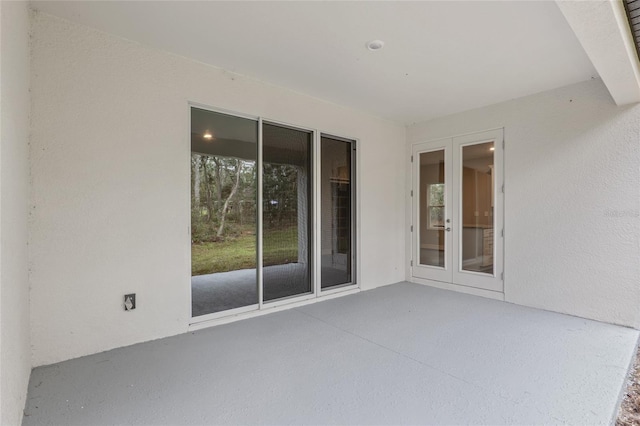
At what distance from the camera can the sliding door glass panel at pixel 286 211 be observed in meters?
3.75

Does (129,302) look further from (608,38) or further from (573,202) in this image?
(573,202)

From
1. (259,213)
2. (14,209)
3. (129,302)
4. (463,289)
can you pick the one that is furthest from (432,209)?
(14,209)

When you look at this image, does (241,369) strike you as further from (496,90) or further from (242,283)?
(496,90)

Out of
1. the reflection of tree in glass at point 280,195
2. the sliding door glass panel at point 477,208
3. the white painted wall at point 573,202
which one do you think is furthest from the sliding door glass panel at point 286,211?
the white painted wall at point 573,202

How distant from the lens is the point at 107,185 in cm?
269

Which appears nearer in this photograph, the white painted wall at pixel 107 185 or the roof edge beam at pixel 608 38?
the roof edge beam at pixel 608 38

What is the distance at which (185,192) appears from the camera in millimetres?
3098

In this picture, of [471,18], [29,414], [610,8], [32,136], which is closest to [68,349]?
[29,414]

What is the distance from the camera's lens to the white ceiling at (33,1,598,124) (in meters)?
2.36

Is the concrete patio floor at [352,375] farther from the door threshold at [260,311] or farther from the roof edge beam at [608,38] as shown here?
the roof edge beam at [608,38]

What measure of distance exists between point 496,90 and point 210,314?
4.24 metres

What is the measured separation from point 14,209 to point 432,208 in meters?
4.87

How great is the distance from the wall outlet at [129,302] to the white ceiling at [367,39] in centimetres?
226

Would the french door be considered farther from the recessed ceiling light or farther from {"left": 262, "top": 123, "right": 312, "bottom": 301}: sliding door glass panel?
the recessed ceiling light
